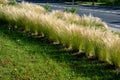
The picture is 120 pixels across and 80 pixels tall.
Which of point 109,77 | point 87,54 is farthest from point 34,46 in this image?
point 109,77

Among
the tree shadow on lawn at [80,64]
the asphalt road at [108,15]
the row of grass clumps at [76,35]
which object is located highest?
the row of grass clumps at [76,35]

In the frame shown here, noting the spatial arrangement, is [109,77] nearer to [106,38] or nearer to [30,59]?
[106,38]

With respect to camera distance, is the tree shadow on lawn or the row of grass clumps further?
the row of grass clumps

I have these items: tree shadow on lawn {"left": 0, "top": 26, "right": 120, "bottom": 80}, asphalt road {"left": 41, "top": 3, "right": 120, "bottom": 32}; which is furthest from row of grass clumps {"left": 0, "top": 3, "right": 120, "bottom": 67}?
asphalt road {"left": 41, "top": 3, "right": 120, "bottom": 32}

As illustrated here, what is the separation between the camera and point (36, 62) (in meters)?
9.05

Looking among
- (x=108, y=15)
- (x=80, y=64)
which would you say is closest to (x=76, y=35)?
(x=80, y=64)

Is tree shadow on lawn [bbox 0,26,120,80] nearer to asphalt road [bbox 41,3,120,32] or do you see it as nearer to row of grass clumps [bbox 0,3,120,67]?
row of grass clumps [bbox 0,3,120,67]

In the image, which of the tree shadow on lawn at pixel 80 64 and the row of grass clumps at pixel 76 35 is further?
the row of grass clumps at pixel 76 35

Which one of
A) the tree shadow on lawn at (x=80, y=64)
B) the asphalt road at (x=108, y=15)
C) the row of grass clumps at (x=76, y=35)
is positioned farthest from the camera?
the asphalt road at (x=108, y=15)

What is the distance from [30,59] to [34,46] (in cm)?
178

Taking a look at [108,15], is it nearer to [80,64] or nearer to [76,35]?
[76,35]

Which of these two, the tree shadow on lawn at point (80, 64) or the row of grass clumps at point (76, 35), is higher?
the row of grass clumps at point (76, 35)

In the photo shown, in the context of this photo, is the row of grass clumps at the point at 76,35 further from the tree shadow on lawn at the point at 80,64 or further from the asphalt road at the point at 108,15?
the asphalt road at the point at 108,15

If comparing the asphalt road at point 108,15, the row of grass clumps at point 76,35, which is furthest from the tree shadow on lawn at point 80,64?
the asphalt road at point 108,15
